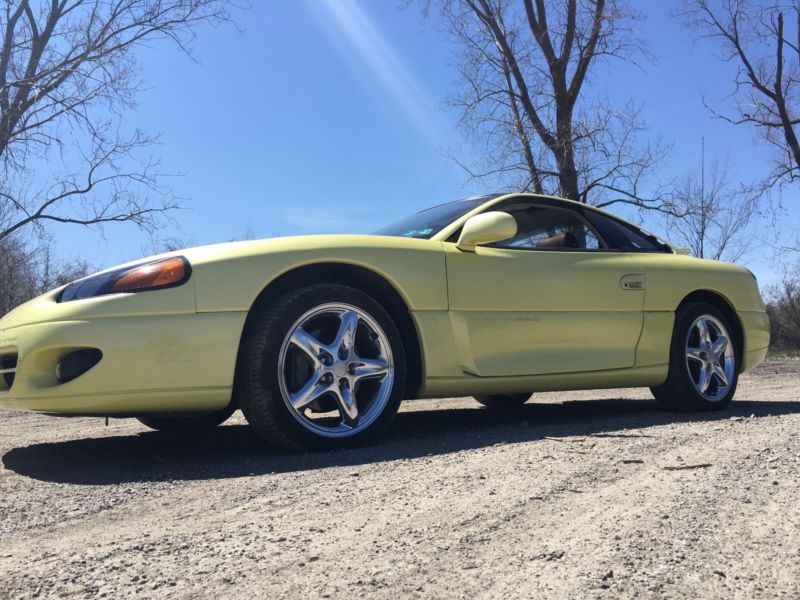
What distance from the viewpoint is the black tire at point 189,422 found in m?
4.08

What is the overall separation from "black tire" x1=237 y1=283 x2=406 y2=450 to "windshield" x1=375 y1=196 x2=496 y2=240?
3.33 feet

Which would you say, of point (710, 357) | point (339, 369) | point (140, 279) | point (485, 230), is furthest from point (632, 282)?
point (140, 279)

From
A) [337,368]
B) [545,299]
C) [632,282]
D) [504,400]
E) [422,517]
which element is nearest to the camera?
[422,517]

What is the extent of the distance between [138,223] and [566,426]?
11517 mm

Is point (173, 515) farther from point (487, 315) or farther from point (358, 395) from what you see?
point (487, 315)

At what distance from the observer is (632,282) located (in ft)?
14.4

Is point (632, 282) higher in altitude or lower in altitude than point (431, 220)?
lower

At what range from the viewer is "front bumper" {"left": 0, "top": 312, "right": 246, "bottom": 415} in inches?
110

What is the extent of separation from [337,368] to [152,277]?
92cm

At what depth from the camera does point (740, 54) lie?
55.8ft

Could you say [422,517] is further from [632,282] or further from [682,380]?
[682,380]

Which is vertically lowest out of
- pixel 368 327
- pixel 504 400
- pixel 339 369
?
pixel 504 400

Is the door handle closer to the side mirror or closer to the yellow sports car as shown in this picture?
the yellow sports car

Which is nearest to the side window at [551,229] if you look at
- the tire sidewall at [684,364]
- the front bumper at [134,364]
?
the tire sidewall at [684,364]
